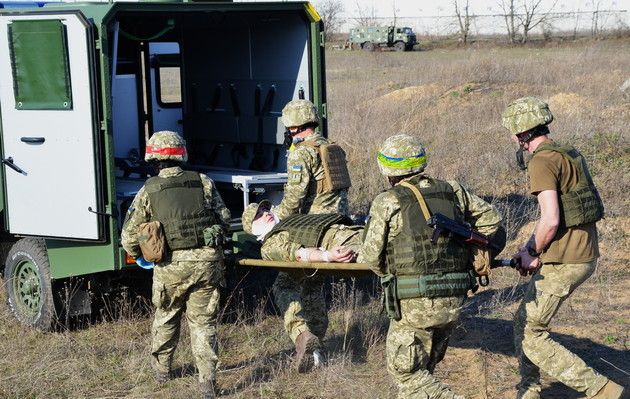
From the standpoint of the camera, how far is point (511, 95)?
59.4 feet

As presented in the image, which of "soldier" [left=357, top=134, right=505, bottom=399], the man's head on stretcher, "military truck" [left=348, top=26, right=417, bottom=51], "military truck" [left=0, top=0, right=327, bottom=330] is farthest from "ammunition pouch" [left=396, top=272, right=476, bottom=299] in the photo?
"military truck" [left=348, top=26, right=417, bottom=51]

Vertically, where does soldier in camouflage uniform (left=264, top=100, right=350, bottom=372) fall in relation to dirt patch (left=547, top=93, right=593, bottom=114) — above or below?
below

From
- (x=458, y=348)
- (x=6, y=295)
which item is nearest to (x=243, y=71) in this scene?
(x=6, y=295)

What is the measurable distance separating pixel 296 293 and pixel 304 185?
2.43 feet

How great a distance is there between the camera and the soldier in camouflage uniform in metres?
6.45

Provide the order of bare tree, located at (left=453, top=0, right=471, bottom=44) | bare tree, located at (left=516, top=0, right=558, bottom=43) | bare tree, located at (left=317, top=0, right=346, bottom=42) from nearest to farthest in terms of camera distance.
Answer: bare tree, located at (left=516, top=0, right=558, bottom=43) < bare tree, located at (left=453, top=0, right=471, bottom=44) < bare tree, located at (left=317, top=0, right=346, bottom=42)

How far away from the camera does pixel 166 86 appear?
9.52 metres

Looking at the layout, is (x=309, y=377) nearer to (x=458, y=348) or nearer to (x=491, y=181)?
(x=458, y=348)

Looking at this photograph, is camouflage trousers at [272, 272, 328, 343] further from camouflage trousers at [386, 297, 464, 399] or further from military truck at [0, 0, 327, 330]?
camouflage trousers at [386, 297, 464, 399]

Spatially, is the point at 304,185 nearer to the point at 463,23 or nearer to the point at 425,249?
the point at 425,249

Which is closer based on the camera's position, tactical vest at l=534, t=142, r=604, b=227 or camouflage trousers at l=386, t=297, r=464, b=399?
camouflage trousers at l=386, t=297, r=464, b=399

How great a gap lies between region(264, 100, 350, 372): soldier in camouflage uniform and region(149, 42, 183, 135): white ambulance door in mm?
2945

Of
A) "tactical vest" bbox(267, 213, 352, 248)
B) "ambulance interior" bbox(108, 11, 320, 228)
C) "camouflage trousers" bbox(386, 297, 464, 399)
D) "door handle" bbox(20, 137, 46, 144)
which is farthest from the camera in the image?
"ambulance interior" bbox(108, 11, 320, 228)

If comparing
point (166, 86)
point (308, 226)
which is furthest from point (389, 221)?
point (166, 86)
